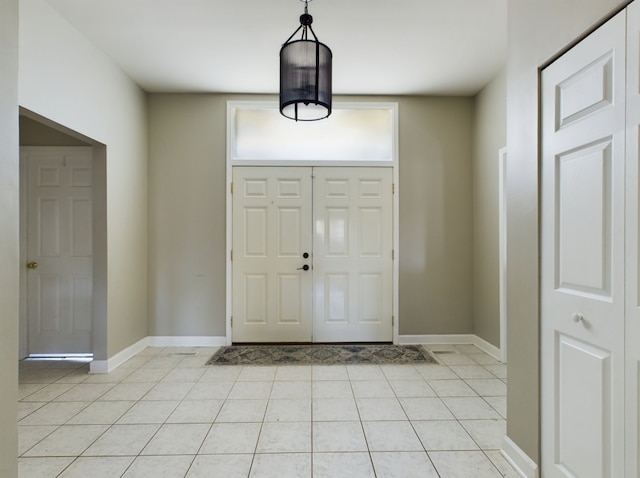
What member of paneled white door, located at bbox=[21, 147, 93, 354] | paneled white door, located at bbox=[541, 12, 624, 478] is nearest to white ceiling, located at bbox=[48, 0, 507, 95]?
paneled white door, located at bbox=[21, 147, 93, 354]

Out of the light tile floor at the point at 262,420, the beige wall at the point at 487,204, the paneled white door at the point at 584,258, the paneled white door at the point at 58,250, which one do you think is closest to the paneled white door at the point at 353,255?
the light tile floor at the point at 262,420

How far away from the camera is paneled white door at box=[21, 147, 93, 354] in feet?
11.8

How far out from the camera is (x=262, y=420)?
2.31 m

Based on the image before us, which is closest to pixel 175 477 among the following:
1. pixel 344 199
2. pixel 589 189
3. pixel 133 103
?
pixel 589 189

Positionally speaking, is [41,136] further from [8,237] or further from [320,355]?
[320,355]

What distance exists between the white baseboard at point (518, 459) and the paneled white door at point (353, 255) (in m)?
2.09

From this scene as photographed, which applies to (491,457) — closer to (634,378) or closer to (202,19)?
(634,378)

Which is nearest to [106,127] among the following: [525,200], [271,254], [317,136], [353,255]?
[271,254]

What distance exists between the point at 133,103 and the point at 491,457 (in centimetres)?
436

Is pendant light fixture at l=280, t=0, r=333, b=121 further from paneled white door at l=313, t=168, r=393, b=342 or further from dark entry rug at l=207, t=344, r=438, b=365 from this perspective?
dark entry rug at l=207, t=344, r=438, b=365

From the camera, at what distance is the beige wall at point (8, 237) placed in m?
1.21

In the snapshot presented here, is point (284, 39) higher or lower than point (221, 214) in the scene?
higher

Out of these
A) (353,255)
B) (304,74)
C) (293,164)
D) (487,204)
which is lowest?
(353,255)

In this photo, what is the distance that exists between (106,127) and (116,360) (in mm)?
Result: 2211
